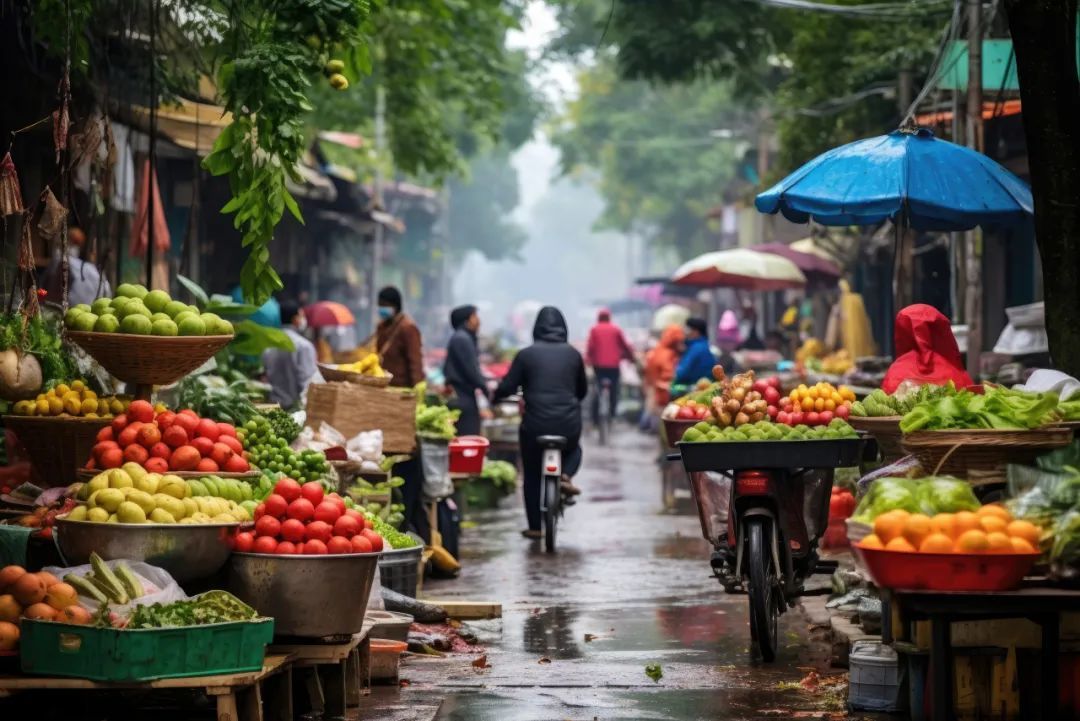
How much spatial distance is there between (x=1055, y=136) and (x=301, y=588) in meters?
4.66

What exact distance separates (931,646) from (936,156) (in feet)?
16.9

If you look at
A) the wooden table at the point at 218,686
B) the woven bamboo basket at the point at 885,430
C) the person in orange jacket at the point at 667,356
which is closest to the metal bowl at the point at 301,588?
the wooden table at the point at 218,686

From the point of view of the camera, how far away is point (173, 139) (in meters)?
17.2

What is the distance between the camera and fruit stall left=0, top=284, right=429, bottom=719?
701cm

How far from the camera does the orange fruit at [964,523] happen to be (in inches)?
264

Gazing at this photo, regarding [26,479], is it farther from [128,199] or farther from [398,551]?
[128,199]

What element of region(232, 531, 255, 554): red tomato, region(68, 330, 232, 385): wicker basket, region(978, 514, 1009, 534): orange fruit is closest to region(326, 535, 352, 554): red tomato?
region(232, 531, 255, 554): red tomato

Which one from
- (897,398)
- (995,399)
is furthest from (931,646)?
(897,398)

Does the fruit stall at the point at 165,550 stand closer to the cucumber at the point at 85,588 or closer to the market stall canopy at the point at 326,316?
the cucumber at the point at 85,588

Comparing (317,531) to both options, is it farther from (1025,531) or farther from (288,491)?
(1025,531)

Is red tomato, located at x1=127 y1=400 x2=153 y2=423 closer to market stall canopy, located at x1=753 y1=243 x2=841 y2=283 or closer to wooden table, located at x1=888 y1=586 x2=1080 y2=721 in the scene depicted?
wooden table, located at x1=888 y1=586 x2=1080 y2=721

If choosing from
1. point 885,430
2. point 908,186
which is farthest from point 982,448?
point 908,186

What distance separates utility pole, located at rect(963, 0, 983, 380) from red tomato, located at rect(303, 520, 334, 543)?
336 inches

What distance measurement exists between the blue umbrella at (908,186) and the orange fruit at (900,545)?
4.76 meters
